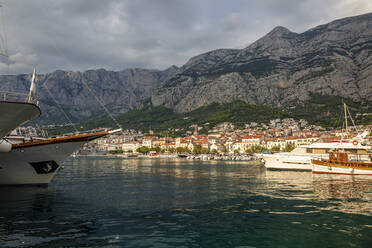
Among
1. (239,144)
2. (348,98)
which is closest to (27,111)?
(239,144)

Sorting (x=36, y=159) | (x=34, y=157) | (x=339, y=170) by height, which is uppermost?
(x=34, y=157)

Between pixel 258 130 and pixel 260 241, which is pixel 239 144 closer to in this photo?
pixel 258 130

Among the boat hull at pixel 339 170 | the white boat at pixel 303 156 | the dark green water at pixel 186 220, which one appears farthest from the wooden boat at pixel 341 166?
the dark green water at pixel 186 220

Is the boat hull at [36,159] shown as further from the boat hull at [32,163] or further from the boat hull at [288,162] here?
the boat hull at [288,162]

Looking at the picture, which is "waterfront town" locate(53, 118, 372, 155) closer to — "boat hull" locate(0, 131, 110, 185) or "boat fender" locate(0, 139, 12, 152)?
"boat hull" locate(0, 131, 110, 185)

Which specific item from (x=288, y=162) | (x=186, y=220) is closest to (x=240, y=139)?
(x=288, y=162)

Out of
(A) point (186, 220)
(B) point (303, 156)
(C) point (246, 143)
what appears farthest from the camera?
(C) point (246, 143)

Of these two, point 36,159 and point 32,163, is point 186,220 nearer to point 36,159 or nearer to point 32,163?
point 36,159

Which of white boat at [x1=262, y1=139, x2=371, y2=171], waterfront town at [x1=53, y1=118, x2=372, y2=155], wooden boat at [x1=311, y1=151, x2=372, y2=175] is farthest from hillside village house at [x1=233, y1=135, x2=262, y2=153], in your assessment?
wooden boat at [x1=311, y1=151, x2=372, y2=175]
